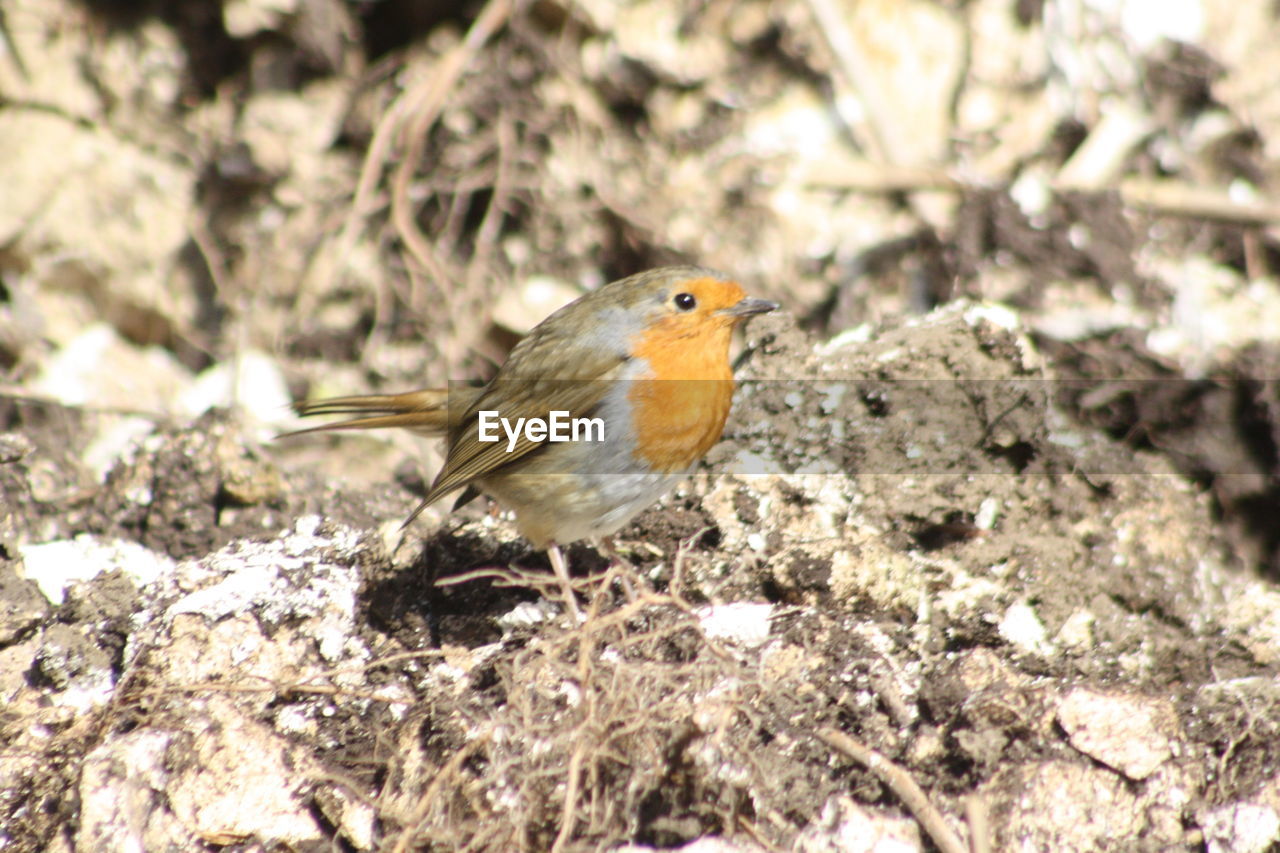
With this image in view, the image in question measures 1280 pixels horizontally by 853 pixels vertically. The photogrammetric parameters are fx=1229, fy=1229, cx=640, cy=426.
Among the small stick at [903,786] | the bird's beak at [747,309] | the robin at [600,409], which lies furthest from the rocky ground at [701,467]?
the bird's beak at [747,309]

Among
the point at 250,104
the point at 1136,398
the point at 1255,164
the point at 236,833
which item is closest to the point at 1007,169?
the point at 1255,164

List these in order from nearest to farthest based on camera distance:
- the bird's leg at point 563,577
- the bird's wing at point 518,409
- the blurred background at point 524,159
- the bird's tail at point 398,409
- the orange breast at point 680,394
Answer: the bird's leg at point 563,577
the orange breast at point 680,394
the bird's wing at point 518,409
the bird's tail at point 398,409
the blurred background at point 524,159

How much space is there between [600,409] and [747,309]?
455 mm

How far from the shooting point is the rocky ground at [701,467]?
2545 millimetres

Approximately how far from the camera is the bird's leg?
9.11ft

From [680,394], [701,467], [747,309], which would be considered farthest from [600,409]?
[747,309]

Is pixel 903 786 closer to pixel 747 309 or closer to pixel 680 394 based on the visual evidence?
pixel 680 394

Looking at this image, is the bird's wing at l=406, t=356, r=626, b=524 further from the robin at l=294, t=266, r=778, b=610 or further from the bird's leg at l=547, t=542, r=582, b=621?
the bird's leg at l=547, t=542, r=582, b=621

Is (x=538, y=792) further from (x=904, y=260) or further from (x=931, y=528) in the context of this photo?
(x=904, y=260)

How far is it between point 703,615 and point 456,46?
9.05ft

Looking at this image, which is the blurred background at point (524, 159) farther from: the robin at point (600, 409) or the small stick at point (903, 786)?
the small stick at point (903, 786)

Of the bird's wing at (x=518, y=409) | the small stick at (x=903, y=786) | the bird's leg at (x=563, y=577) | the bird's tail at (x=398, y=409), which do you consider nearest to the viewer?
the small stick at (x=903, y=786)

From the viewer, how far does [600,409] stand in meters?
3.06

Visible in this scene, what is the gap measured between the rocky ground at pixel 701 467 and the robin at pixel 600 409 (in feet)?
0.57
